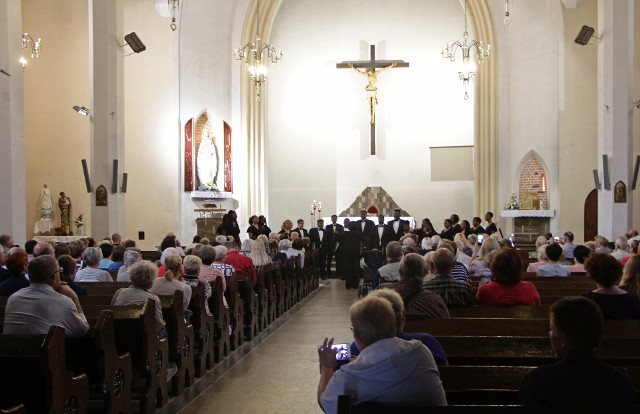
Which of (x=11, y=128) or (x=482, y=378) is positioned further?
(x=11, y=128)

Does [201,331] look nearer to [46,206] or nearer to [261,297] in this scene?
[261,297]

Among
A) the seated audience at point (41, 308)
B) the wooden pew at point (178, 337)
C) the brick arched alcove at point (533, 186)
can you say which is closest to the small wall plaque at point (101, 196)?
the wooden pew at point (178, 337)

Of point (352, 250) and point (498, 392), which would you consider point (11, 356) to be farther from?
point (352, 250)

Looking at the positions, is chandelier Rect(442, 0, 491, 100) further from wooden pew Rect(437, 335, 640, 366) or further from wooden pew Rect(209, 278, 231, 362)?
wooden pew Rect(437, 335, 640, 366)

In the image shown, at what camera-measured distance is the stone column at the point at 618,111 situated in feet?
47.1

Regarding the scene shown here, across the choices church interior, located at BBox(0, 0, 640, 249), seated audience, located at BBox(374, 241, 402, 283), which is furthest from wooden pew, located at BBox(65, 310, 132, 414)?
church interior, located at BBox(0, 0, 640, 249)

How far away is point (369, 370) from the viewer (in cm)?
306

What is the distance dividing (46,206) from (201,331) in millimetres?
12337

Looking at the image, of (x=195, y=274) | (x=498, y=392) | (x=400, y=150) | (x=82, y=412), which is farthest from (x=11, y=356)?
(x=400, y=150)

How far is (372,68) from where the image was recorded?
70.5 feet

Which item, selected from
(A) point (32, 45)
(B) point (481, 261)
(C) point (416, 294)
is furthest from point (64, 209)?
(C) point (416, 294)

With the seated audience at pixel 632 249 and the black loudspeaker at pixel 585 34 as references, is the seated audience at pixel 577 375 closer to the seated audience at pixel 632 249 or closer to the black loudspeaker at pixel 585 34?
the seated audience at pixel 632 249

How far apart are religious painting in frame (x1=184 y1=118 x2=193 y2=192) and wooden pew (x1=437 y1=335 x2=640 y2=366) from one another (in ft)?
50.8

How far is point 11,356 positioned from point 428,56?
19259 mm
